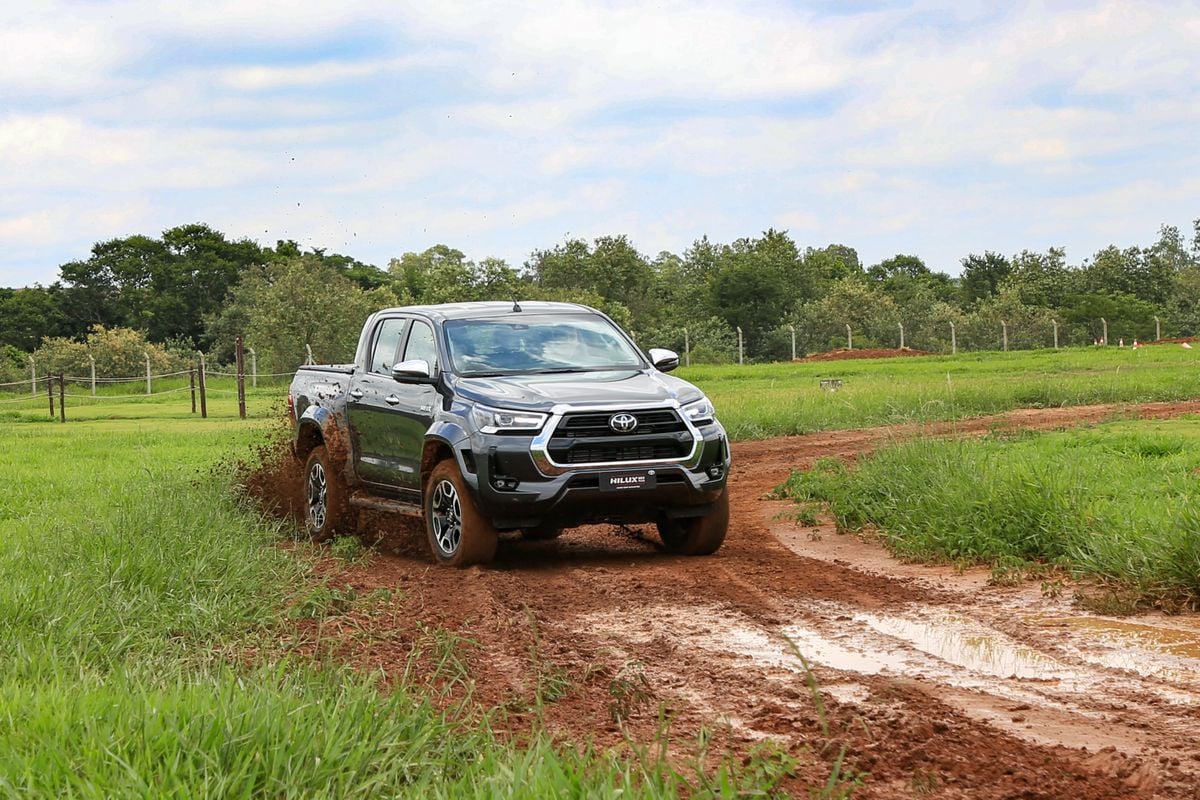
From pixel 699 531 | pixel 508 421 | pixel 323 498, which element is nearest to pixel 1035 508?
pixel 699 531

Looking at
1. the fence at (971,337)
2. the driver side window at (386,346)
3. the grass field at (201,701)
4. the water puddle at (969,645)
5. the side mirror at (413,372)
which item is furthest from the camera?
the fence at (971,337)

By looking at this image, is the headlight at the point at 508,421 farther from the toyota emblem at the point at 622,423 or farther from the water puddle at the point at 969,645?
the water puddle at the point at 969,645

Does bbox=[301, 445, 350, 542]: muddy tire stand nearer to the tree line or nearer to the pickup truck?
the pickup truck

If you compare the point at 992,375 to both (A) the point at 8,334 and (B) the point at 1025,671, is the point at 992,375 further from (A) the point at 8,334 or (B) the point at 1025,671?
(A) the point at 8,334

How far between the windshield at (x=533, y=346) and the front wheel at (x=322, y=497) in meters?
1.94

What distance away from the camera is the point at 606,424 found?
10531mm

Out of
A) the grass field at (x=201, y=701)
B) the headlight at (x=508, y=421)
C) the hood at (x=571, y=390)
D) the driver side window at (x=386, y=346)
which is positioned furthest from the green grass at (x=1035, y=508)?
the grass field at (x=201, y=701)

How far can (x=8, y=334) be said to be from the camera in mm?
82500

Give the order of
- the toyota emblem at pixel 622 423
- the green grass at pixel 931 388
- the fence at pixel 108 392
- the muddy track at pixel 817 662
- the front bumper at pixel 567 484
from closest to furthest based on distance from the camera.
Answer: the muddy track at pixel 817 662
the front bumper at pixel 567 484
the toyota emblem at pixel 622 423
the green grass at pixel 931 388
the fence at pixel 108 392

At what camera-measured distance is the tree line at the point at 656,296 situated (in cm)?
6938

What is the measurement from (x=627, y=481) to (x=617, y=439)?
30 centimetres

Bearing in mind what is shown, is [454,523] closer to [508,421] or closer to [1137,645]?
[508,421]

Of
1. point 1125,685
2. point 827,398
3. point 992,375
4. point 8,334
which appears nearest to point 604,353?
point 1125,685

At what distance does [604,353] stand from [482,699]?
19.9 ft
